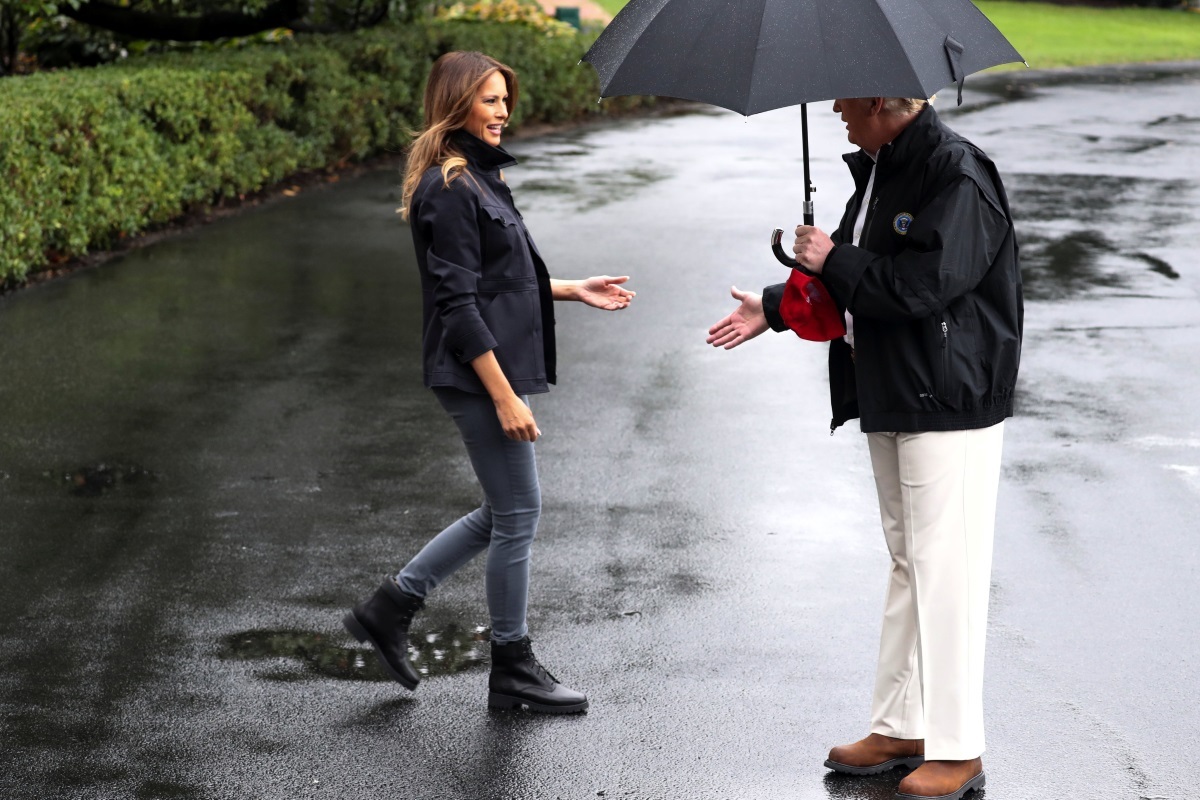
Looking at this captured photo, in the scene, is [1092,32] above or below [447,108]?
below

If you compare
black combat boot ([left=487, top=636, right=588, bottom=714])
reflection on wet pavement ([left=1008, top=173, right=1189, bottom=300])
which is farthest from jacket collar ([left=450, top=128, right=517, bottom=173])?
reflection on wet pavement ([left=1008, top=173, right=1189, bottom=300])

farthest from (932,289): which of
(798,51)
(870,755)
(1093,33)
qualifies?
(1093,33)

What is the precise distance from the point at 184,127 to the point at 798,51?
9467 millimetres

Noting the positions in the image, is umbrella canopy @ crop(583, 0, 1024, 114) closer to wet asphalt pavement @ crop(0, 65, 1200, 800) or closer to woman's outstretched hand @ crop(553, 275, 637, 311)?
woman's outstretched hand @ crop(553, 275, 637, 311)

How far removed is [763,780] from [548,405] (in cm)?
398

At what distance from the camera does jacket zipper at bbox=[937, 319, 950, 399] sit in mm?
3746

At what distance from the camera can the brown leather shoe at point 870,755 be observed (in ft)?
13.5

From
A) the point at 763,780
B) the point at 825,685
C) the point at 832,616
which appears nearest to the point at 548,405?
the point at 832,616

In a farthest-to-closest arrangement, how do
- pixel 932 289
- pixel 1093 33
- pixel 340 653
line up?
pixel 1093 33 < pixel 340 653 < pixel 932 289

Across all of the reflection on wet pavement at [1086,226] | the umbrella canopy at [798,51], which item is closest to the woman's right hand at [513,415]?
the umbrella canopy at [798,51]

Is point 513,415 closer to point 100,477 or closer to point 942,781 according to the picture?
point 942,781

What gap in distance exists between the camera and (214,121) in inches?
494

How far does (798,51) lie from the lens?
3670 millimetres

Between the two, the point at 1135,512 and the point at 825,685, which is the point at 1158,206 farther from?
the point at 825,685
